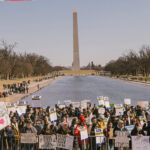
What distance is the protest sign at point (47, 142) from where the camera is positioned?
275 inches

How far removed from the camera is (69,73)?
154 meters

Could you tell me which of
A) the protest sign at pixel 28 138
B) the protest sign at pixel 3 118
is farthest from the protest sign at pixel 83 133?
the protest sign at pixel 3 118

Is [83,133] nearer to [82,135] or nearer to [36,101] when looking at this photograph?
[82,135]

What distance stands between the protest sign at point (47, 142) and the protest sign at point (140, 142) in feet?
6.86

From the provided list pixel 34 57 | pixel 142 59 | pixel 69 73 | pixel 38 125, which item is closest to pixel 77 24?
pixel 142 59

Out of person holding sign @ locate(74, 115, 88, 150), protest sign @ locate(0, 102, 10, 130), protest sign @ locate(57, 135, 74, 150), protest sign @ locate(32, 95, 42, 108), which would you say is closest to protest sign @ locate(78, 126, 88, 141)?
person holding sign @ locate(74, 115, 88, 150)

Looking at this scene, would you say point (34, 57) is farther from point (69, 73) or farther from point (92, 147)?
point (92, 147)

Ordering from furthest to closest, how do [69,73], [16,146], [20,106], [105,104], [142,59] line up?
[69,73] → [142,59] → [105,104] → [20,106] → [16,146]

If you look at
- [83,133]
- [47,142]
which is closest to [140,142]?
[83,133]

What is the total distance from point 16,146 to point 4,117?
1.52 m

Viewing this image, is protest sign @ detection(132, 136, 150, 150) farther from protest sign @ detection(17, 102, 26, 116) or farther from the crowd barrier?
protest sign @ detection(17, 102, 26, 116)

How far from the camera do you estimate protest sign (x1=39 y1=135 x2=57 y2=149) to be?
6974 millimetres

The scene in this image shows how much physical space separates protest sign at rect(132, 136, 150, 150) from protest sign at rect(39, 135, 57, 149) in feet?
6.86

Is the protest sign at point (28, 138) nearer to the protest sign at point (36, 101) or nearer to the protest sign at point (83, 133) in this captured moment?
the protest sign at point (83, 133)
